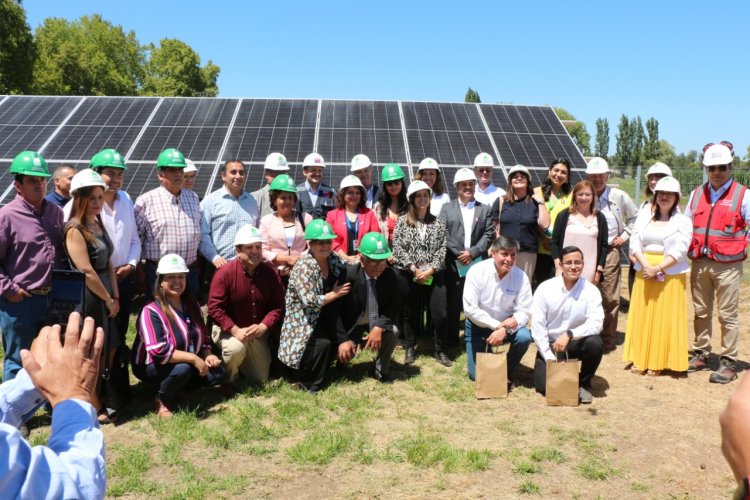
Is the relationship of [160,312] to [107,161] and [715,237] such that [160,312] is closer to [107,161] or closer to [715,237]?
[107,161]

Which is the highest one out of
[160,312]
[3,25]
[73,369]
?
[3,25]

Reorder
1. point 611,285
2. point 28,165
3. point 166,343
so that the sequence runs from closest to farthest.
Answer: point 28,165 < point 166,343 < point 611,285

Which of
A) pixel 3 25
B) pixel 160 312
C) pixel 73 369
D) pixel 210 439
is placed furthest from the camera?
pixel 3 25

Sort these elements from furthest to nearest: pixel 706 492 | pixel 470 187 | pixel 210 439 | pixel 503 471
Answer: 1. pixel 470 187
2. pixel 210 439
3. pixel 503 471
4. pixel 706 492

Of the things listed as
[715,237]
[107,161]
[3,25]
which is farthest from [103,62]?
[715,237]

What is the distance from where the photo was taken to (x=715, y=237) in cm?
570

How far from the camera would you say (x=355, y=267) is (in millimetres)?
5633

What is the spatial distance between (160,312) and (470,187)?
344cm

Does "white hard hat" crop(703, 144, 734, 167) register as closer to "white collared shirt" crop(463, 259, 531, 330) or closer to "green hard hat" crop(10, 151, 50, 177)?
"white collared shirt" crop(463, 259, 531, 330)

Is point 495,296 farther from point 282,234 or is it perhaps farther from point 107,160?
point 107,160

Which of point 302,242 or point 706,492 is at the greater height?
point 302,242

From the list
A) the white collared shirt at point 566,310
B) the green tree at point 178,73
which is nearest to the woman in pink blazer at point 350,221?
the white collared shirt at point 566,310

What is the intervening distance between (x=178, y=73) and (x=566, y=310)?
42626 mm

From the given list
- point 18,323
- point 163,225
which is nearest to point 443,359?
point 163,225
